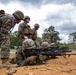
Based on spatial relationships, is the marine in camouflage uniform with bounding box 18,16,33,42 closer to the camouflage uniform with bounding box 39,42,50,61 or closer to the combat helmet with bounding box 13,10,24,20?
the camouflage uniform with bounding box 39,42,50,61

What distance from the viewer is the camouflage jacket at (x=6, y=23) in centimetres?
755

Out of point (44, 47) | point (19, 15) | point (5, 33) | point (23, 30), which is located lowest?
point (44, 47)

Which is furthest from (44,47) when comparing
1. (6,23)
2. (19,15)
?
(6,23)

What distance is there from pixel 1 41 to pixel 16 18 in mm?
712

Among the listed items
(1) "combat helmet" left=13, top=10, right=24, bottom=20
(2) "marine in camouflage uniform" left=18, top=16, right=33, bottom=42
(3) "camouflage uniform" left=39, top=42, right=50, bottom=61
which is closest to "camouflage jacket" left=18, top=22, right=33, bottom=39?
(2) "marine in camouflage uniform" left=18, top=16, right=33, bottom=42

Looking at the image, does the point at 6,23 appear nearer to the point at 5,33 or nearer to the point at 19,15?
the point at 5,33

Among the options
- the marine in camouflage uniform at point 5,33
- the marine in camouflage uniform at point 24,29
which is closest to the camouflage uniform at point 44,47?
the marine in camouflage uniform at point 24,29

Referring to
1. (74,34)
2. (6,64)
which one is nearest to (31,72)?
(6,64)

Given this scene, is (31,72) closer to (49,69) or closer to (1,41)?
(49,69)

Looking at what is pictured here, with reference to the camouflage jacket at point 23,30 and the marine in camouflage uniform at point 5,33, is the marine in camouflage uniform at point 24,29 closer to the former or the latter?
the camouflage jacket at point 23,30

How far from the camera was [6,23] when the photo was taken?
7.55 m

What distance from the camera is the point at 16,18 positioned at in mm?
7746

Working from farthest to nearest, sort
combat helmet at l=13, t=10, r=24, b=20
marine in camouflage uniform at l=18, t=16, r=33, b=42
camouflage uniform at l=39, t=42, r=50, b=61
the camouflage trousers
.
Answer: marine in camouflage uniform at l=18, t=16, r=33, b=42, camouflage uniform at l=39, t=42, r=50, b=61, combat helmet at l=13, t=10, r=24, b=20, the camouflage trousers

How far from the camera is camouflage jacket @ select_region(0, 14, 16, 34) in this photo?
755 centimetres
